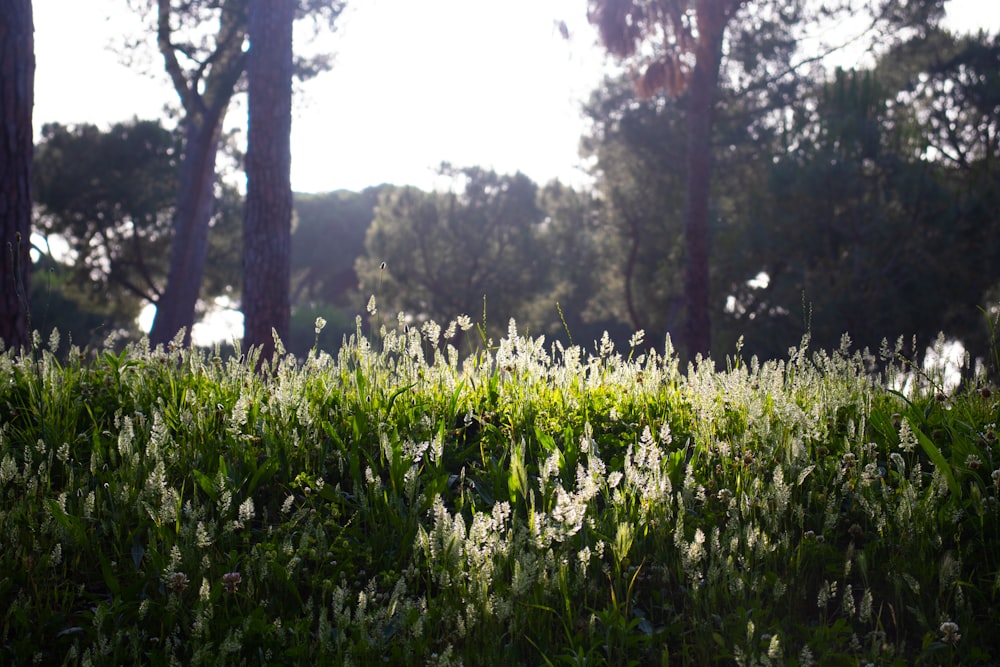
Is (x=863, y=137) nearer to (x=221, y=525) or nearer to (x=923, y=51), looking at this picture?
(x=923, y=51)

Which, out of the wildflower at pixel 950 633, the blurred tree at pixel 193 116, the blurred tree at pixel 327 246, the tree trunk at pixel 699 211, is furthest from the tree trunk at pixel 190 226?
the blurred tree at pixel 327 246

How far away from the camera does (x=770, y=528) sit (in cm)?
317

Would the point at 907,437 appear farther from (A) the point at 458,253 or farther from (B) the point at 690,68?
(A) the point at 458,253

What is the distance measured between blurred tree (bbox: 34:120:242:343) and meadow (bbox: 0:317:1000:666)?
24840 mm

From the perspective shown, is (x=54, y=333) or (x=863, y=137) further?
(x=863, y=137)

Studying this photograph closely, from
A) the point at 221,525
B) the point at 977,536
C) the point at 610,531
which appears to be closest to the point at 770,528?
the point at 610,531

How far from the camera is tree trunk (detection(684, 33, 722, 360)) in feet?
49.2

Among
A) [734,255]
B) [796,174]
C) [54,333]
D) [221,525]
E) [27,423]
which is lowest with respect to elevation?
[221,525]

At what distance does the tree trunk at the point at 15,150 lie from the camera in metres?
6.58

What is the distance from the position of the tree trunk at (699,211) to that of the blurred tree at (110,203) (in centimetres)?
1890

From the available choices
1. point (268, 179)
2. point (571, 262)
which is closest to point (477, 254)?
point (571, 262)

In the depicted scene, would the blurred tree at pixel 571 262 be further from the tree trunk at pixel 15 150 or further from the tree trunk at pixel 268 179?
the tree trunk at pixel 15 150

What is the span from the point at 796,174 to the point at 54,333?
66.5 ft

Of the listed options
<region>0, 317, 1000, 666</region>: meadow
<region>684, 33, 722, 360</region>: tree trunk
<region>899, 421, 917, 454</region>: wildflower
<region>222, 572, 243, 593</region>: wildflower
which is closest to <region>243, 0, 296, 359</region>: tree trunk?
<region>0, 317, 1000, 666</region>: meadow
